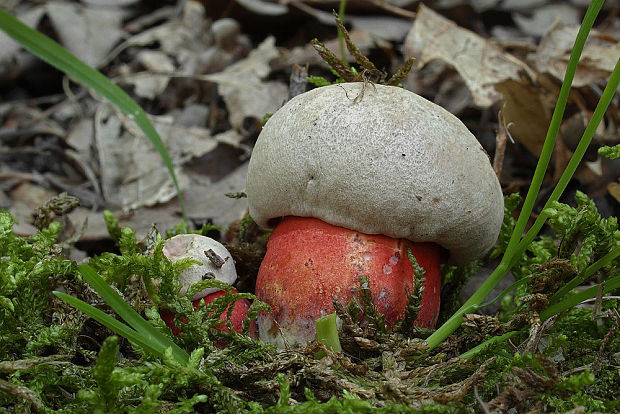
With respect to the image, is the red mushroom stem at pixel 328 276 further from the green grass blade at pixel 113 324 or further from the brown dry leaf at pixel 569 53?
the brown dry leaf at pixel 569 53

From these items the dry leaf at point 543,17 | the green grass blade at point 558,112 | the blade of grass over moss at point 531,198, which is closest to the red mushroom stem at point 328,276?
the blade of grass over moss at point 531,198

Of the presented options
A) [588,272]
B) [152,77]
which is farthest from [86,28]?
[588,272]

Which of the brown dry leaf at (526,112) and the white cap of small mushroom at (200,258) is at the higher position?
the brown dry leaf at (526,112)

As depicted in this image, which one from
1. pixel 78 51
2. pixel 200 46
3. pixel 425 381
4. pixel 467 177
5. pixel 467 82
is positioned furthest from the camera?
pixel 200 46

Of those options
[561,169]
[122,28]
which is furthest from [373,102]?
[122,28]

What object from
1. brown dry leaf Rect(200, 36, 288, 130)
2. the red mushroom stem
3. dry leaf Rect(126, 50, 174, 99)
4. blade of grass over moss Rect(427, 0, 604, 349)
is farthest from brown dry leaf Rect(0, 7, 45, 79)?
blade of grass over moss Rect(427, 0, 604, 349)

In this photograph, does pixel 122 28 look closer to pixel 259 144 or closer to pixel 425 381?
pixel 259 144
